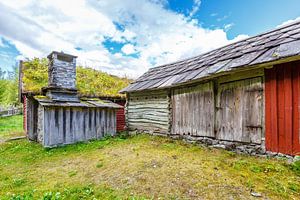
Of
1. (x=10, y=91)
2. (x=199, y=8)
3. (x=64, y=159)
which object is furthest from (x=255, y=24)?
(x=10, y=91)

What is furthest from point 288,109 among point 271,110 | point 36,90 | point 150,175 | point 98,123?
point 36,90

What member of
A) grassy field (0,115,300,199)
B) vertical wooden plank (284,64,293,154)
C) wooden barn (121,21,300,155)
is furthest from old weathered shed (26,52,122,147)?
vertical wooden plank (284,64,293,154)

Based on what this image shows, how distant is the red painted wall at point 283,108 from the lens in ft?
16.4

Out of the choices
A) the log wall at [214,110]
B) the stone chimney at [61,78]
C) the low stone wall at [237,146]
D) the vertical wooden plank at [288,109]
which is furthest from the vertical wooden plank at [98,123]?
the vertical wooden plank at [288,109]

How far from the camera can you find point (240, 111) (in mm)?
6320

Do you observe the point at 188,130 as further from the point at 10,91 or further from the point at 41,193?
the point at 10,91

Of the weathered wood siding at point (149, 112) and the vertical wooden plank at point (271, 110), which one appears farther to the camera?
the weathered wood siding at point (149, 112)

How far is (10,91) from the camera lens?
2841 centimetres

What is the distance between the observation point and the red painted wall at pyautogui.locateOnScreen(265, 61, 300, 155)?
197 inches

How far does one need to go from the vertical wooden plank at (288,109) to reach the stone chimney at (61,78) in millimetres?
8416

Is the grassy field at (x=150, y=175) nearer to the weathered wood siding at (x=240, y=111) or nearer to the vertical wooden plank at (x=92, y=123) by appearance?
the weathered wood siding at (x=240, y=111)

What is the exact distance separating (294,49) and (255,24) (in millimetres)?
6078

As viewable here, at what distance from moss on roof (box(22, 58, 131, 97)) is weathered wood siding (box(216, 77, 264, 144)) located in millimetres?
7923

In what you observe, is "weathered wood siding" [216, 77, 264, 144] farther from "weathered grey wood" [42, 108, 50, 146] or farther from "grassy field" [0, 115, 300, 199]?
"weathered grey wood" [42, 108, 50, 146]
